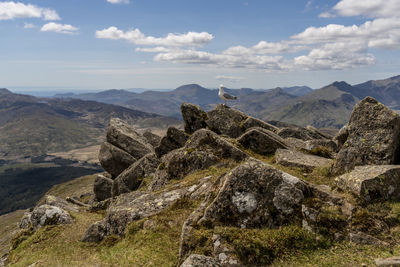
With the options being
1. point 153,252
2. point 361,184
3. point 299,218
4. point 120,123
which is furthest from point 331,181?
point 120,123

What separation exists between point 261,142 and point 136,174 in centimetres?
1905

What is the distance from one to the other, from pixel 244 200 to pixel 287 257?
372 centimetres

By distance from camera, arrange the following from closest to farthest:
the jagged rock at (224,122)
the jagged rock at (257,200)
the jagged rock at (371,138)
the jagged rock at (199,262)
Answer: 1. the jagged rock at (199,262)
2. the jagged rock at (257,200)
3. the jagged rock at (371,138)
4. the jagged rock at (224,122)

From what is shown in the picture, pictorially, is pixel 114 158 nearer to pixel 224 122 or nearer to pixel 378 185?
pixel 224 122

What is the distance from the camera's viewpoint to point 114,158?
46.9m

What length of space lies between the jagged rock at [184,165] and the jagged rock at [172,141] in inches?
407

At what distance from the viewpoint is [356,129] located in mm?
21188

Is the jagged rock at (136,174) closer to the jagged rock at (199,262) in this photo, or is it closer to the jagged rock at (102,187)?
the jagged rock at (102,187)

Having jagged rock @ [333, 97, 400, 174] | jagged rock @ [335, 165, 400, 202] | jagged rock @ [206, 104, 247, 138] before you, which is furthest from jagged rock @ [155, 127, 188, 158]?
jagged rock @ [335, 165, 400, 202]

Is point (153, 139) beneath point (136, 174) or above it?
above

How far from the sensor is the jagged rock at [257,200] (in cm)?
1481

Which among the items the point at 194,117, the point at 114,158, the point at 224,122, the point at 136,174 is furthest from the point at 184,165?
the point at 114,158

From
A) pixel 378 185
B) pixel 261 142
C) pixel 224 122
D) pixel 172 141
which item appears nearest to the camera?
pixel 378 185

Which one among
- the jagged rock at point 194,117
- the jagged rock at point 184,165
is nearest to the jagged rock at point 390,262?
the jagged rock at point 184,165
